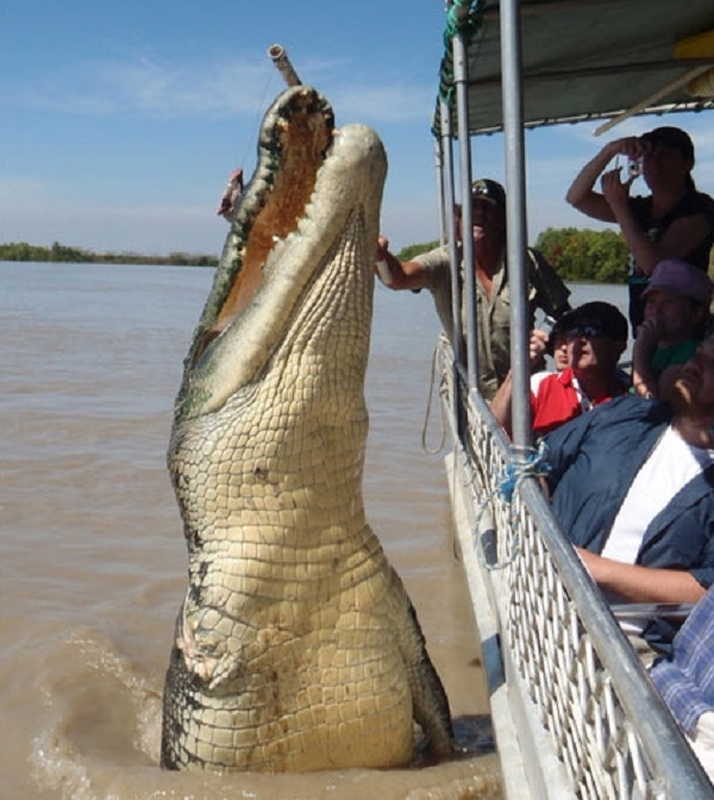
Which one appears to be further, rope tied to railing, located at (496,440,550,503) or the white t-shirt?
the white t-shirt

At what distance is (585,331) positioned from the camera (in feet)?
11.7

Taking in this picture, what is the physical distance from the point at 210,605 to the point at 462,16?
1.89 metres

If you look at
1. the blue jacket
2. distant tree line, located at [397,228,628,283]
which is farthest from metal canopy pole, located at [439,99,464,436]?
distant tree line, located at [397,228,628,283]

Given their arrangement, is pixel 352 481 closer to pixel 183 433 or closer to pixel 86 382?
pixel 183 433

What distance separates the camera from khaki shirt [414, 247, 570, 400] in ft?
15.4

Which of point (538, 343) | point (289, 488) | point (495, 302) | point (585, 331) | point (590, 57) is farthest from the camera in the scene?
point (495, 302)

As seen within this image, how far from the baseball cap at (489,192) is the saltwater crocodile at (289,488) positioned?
215cm

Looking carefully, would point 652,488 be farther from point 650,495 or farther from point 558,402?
point 558,402

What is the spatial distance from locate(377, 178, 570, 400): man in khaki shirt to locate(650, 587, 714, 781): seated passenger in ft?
7.86

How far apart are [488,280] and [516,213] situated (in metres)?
2.46

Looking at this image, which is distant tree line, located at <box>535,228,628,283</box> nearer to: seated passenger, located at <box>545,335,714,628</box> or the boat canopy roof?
the boat canopy roof

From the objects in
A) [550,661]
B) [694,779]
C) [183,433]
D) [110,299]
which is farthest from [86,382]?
[110,299]

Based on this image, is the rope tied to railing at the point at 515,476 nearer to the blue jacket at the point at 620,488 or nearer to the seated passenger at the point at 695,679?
the blue jacket at the point at 620,488

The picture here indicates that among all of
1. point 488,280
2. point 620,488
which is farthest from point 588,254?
point 620,488
